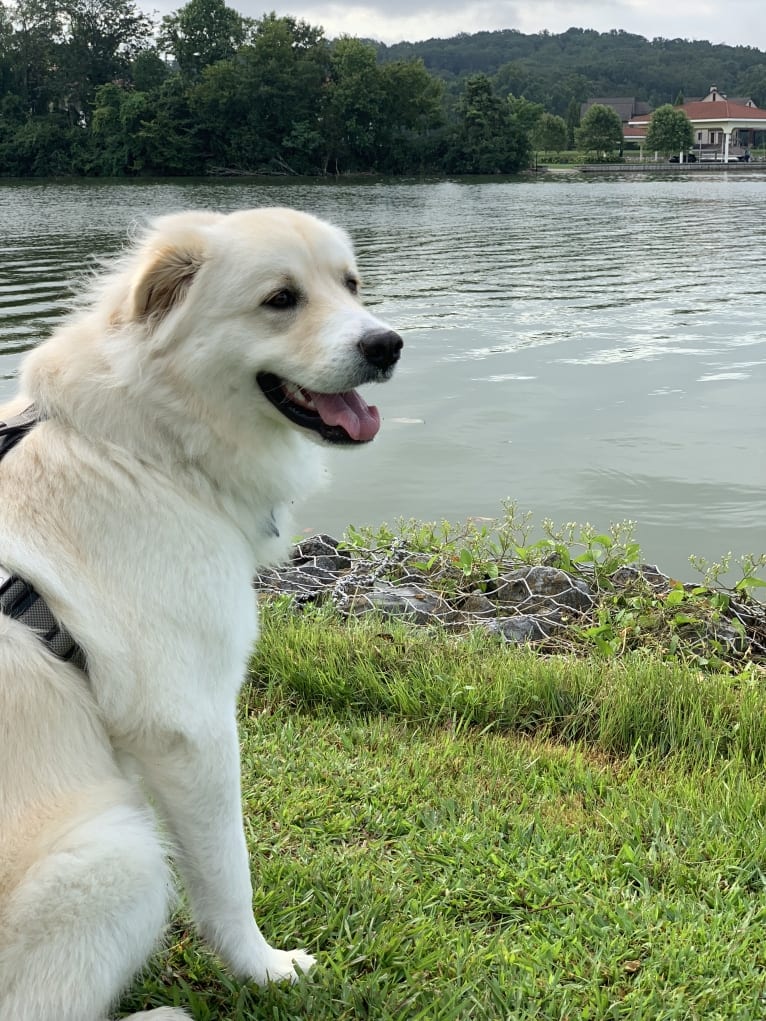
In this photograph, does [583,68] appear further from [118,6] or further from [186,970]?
[186,970]

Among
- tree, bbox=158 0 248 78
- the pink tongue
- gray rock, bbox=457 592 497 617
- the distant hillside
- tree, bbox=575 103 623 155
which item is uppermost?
the distant hillside

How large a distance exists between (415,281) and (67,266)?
852 centimetres

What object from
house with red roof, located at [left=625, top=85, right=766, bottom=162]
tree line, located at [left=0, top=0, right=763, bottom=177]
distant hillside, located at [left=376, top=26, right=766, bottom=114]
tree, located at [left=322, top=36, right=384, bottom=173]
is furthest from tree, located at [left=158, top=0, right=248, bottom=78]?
distant hillside, located at [left=376, top=26, right=766, bottom=114]

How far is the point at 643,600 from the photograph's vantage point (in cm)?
545

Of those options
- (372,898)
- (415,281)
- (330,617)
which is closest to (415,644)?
(330,617)

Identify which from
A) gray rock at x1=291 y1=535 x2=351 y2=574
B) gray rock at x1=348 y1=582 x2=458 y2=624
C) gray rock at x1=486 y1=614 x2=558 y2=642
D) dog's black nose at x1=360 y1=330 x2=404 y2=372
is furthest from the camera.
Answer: gray rock at x1=291 y1=535 x2=351 y2=574

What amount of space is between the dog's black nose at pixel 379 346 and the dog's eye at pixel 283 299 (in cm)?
25

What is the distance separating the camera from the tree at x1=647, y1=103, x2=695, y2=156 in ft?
335

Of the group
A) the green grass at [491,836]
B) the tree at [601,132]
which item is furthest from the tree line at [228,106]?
the green grass at [491,836]

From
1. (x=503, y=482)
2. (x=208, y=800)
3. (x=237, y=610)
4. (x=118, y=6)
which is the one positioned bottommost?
(x=503, y=482)

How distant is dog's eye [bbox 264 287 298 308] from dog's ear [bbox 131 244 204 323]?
0.23 meters

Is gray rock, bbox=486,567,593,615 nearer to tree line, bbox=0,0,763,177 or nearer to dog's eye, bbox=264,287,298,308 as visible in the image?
dog's eye, bbox=264,287,298,308

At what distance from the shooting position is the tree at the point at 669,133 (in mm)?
102250

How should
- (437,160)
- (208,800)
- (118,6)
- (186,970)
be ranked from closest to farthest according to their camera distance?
(208,800), (186,970), (437,160), (118,6)
